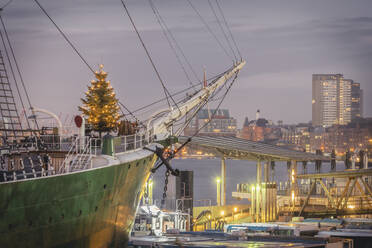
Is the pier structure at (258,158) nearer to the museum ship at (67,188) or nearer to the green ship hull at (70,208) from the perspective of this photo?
the museum ship at (67,188)

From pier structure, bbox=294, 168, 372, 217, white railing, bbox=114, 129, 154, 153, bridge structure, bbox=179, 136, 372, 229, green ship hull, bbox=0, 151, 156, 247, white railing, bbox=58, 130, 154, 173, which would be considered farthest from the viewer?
bridge structure, bbox=179, 136, 372, 229

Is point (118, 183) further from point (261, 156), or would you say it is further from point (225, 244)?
point (261, 156)

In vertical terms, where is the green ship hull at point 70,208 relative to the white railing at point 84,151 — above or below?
below

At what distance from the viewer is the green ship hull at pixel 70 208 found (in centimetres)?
1616

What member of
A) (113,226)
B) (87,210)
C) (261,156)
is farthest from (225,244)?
(261,156)

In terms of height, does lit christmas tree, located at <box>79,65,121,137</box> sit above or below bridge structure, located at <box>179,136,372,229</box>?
above

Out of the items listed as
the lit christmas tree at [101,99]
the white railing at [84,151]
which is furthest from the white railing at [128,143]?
the lit christmas tree at [101,99]

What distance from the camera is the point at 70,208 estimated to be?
1802cm

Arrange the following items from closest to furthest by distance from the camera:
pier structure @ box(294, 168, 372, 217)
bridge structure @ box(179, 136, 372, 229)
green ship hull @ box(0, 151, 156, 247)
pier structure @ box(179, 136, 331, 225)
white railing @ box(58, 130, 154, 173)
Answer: green ship hull @ box(0, 151, 156, 247) < white railing @ box(58, 130, 154, 173) < pier structure @ box(294, 168, 372, 217) < bridge structure @ box(179, 136, 372, 229) < pier structure @ box(179, 136, 331, 225)

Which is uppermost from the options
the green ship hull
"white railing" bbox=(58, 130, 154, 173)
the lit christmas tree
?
the lit christmas tree

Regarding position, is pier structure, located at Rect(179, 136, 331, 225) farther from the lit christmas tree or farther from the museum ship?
the museum ship

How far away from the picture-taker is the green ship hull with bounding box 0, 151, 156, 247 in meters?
16.2

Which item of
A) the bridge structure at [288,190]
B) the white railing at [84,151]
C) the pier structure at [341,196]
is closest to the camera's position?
the white railing at [84,151]

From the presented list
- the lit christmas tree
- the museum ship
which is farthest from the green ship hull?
the lit christmas tree
